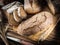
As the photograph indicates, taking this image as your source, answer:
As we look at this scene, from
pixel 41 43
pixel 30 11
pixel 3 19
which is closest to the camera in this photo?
pixel 41 43

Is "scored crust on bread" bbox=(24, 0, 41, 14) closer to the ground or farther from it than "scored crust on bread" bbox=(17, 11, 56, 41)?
farther from it

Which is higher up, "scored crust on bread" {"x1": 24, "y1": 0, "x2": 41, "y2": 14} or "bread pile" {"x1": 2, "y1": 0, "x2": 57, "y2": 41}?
"scored crust on bread" {"x1": 24, "y1": 0, "x2": 41, "y2": 14}

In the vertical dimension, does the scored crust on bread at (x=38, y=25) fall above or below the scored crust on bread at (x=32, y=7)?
below

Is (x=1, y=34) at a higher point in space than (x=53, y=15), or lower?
lower

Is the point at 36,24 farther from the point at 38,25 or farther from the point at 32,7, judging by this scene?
the point at 32,7

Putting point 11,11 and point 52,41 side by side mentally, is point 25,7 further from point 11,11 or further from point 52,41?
point 52,41

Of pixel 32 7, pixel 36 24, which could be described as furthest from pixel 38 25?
pixel 32 7

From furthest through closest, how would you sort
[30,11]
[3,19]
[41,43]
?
[3,19], [30,11], [41,43]

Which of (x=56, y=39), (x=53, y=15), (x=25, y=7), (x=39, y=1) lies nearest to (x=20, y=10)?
(x=25, y=7)
